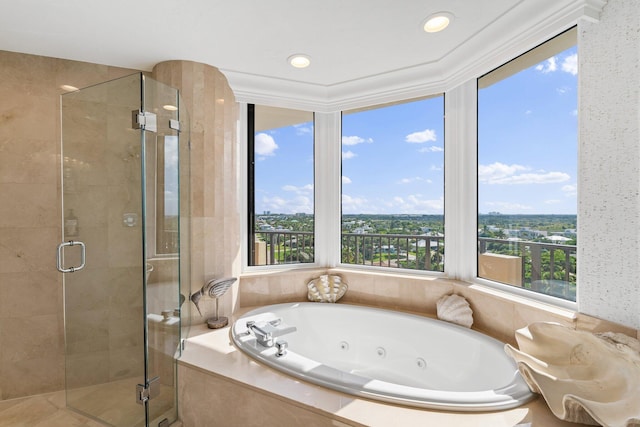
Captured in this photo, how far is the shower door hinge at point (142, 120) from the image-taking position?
157 cm

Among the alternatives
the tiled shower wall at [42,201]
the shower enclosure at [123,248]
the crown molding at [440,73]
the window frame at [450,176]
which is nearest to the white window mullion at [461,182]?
the window frame at [450,176]

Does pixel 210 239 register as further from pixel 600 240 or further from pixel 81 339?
pixel 600 240

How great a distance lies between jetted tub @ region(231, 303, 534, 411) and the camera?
4.45ft

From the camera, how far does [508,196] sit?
210cm

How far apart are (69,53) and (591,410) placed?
3428 mm

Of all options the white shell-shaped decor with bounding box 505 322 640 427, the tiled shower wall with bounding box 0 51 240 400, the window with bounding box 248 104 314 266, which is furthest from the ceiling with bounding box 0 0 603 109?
the white shell-shaped decor with bounding box 505 322 640 427

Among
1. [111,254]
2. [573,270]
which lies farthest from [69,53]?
[573,270]

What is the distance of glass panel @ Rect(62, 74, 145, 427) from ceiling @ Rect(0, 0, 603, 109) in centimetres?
40

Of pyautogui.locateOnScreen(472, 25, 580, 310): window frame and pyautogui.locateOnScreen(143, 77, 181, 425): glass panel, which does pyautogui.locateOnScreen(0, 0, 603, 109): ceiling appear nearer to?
pyautogui.locateOnScreen(472, 25, 580, 310): window frame

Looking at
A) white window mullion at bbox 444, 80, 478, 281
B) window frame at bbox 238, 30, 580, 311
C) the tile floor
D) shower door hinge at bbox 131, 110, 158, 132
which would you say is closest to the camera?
shower door hinge at bbox 131, 110, 158, 132

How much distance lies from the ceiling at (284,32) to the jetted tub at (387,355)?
1.85m

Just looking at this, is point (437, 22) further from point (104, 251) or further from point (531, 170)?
point (104, 251)

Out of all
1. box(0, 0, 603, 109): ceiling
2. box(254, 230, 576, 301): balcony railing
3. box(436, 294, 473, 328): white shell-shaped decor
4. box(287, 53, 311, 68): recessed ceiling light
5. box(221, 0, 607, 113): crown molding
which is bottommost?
box(436, 294, 473, 328): white shell-shaped decor

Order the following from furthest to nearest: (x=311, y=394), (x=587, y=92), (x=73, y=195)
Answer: (x=73, y=195) → (x=587, y=92) → (x=311, y=394)
